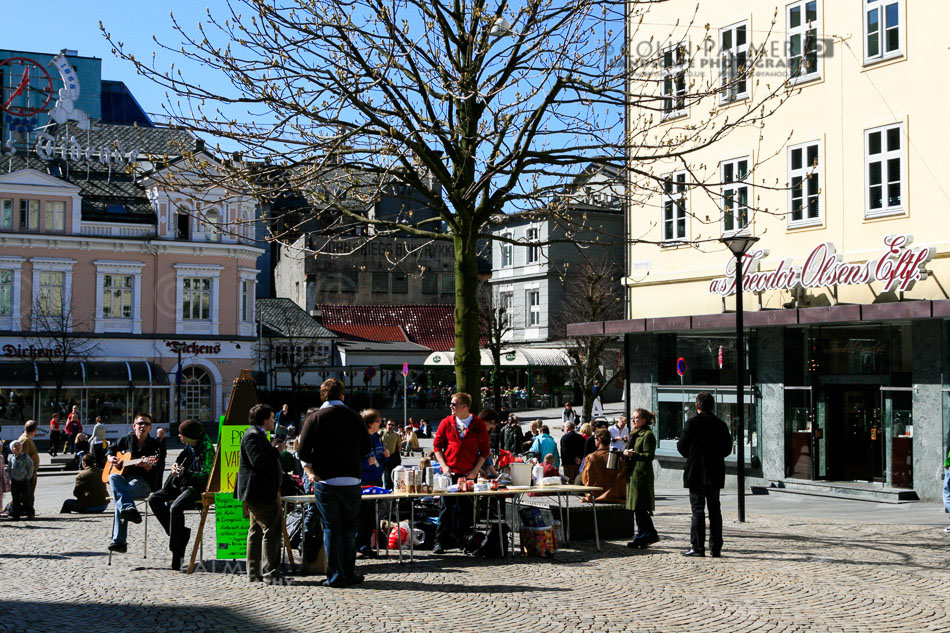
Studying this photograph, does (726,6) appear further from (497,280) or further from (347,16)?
(497,280)

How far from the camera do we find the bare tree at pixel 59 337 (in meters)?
50.4

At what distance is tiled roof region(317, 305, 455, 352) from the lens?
2990 inches

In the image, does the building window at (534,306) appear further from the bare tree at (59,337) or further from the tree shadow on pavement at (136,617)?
the tree shadow on pavement at (136,617)

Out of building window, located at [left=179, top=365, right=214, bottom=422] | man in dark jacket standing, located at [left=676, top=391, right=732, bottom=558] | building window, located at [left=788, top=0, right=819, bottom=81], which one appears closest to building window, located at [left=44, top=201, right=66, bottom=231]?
building window, located at [left=179, top=365, right=214, bottom=422]

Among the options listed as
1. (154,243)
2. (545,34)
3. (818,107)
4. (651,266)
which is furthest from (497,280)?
(545,34)

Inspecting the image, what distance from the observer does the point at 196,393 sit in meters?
56.6

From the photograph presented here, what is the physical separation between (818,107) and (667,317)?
5.72 m

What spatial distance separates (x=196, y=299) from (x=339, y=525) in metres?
48.2

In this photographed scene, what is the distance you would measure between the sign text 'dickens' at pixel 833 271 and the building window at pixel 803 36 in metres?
3.87

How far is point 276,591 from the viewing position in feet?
34.1

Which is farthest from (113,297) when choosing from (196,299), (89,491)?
(89,491)

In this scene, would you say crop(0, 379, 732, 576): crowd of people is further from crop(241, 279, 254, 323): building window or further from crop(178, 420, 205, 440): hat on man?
crop(241, 279, 254, 323): building window

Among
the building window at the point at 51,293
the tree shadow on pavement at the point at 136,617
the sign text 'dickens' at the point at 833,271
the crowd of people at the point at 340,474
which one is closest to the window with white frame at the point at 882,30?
the sign text 'dickens' at the point at 833,271

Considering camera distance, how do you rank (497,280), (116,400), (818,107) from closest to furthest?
(818,107)
(116,400)
(497,280)
